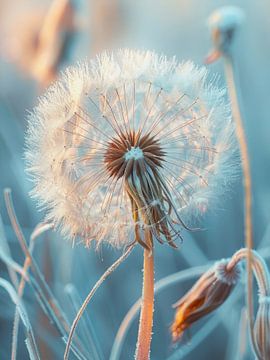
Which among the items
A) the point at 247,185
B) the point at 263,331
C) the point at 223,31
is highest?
the point at 223,31

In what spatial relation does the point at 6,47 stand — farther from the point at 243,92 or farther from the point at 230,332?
the point at 230,332

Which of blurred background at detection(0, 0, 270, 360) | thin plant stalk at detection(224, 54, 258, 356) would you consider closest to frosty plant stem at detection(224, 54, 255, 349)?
thin plant stalk at detection(224, 54, 258, 356)

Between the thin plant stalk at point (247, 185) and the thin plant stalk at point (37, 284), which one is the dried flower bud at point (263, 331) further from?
the thin plant stalk at point (37, 284)

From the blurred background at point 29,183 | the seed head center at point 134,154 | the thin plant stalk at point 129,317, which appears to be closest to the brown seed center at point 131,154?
the seed head center at point 134,154

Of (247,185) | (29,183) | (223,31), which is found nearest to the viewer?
(247,185)

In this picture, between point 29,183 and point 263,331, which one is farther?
point 29,183

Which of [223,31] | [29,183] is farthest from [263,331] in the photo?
[29,183]

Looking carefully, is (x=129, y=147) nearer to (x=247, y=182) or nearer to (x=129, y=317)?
(x=247, y=182)

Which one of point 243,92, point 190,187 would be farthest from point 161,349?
point 243,92
